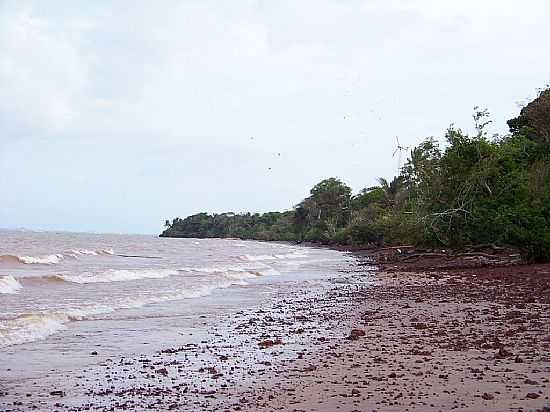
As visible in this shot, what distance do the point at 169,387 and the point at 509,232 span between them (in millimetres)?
22885

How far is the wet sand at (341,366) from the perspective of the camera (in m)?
7.51

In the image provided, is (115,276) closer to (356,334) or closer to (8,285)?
(8,285)

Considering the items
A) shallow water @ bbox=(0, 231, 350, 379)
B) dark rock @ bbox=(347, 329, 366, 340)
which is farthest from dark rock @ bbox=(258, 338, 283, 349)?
shallow water @ bbox=(0, 231, 350, 379)

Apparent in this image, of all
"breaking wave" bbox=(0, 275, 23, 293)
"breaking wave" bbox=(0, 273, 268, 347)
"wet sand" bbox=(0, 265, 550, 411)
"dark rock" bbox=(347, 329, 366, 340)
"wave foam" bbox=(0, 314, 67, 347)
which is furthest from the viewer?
"breaking wave" bbox=(0, 275, 23, 293)

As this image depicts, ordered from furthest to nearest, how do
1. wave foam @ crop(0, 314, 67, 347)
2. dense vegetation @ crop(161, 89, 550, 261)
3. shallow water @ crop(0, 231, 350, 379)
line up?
dense vegetation @ crop(161, 89, 550, 261), wave foam @ crop(0, 314, 67, 347), shallow water @ crop(0, 231, 350, 379)

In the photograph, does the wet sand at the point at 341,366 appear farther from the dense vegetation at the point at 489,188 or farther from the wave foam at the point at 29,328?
the dense vegetation at the point at 489,188

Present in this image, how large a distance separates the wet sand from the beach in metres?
0.02

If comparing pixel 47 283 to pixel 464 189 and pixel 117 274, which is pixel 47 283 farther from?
pixel 464 189

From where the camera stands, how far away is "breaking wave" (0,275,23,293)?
2411 cm

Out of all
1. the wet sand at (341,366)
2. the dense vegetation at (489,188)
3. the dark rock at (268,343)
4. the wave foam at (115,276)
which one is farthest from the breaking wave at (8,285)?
the dense vegetation at (489,188)

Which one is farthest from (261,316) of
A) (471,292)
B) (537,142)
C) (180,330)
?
(537,142)

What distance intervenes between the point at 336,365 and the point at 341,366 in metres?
0.11

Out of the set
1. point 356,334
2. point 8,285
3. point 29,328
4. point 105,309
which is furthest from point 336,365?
point 8,285

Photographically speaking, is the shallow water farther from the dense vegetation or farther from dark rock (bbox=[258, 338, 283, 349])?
the dense vegetation
